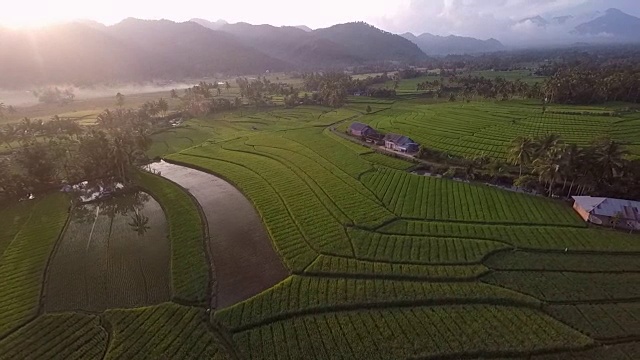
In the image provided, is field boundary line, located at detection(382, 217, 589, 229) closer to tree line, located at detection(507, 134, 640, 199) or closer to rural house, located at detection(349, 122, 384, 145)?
tree line, located at detection(507, 134, 640, 199)

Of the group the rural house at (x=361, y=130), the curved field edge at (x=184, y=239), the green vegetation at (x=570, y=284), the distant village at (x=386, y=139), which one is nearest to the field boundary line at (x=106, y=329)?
the curved field edge at (x=184, y=239)

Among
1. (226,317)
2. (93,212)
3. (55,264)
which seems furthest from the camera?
(93,212)

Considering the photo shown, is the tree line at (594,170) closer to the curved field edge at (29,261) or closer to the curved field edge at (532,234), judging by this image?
the curved field edge at (532,234)

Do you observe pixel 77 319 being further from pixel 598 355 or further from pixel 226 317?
pixel 598 355

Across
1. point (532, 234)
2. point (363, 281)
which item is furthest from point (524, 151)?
point (363, 281)

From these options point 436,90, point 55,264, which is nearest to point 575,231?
point 55,264

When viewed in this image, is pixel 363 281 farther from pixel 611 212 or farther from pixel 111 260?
pixel 611 212
